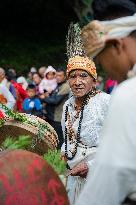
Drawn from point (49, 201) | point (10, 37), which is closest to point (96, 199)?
point (49, 201)

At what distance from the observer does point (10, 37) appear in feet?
91.4

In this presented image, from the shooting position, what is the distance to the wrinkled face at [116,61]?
279cm

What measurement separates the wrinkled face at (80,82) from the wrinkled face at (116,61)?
3.31 meters

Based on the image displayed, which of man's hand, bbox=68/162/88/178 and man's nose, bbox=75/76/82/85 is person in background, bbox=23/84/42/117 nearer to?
man's nose, bbox=75/76/82/85

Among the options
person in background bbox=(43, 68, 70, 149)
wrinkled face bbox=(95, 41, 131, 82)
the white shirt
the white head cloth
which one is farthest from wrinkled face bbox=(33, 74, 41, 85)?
the white shirt

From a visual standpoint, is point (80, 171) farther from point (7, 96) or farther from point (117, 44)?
point (7, 96)

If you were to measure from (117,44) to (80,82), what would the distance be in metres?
3.41

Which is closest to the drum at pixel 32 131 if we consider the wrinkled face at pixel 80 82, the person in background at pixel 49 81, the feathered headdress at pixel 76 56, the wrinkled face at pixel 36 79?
the wrinkled face at pixel 80 82

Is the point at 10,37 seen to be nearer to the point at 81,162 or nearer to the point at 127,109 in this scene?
the point at 81,162

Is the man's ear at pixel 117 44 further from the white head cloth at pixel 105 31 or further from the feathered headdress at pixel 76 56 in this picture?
the feathered headdress at pixel 76 56

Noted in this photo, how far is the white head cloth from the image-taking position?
9.29 ft

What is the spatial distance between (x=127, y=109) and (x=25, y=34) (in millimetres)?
26202

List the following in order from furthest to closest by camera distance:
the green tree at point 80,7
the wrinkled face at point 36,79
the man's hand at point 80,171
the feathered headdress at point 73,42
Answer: the green tree at point 80,7 < the wrinkled face at point 36,79 < the feathered headdress at point 73,42 < the man's hand at point 80,171

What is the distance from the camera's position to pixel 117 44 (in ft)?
9.22
